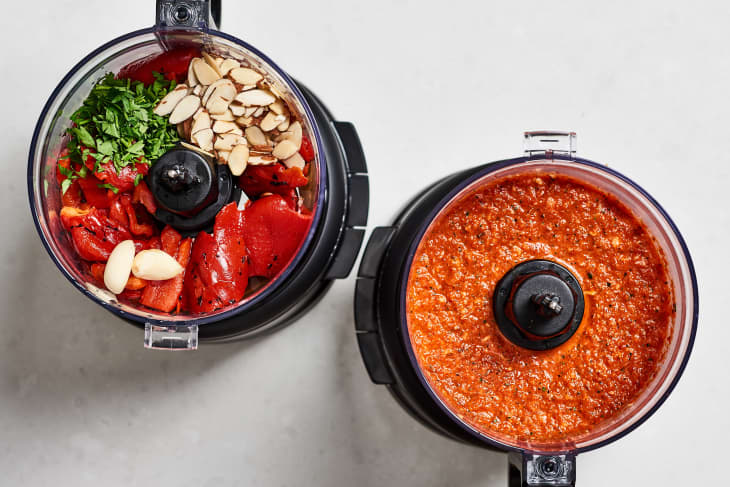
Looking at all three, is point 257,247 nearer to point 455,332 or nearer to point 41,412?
point 455,332

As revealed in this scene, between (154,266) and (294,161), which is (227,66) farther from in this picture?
(154,266)

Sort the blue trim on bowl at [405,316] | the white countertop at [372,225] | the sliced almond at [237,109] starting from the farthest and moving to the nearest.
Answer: the white countertop at [372,225] < the sliced almond at [237,109] < the blue trim on bowl at [405,316]

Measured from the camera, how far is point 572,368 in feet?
3.02

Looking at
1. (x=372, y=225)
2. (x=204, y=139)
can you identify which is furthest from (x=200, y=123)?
(x=372, y=225)

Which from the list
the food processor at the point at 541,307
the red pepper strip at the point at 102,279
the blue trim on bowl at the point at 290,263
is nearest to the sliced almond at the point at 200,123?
the blue trim on bowl at the point at 290,263

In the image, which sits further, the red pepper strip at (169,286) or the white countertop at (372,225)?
the white countertop at (372,225)

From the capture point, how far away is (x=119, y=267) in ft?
2.87

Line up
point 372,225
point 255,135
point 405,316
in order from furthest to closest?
point 372,225 < point 255,135 < point 405,316

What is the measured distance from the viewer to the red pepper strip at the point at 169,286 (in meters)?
0.90

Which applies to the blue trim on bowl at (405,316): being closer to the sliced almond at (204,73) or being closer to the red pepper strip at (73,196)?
the sliced almond at (204,73)

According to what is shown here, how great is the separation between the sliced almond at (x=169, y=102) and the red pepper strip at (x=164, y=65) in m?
0.04

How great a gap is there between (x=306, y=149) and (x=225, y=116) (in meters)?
0.12

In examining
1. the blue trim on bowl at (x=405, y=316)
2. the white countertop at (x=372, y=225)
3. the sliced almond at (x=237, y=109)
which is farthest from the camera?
the white countertop at (x=372, y=225)

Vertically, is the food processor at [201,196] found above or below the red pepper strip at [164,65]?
below
